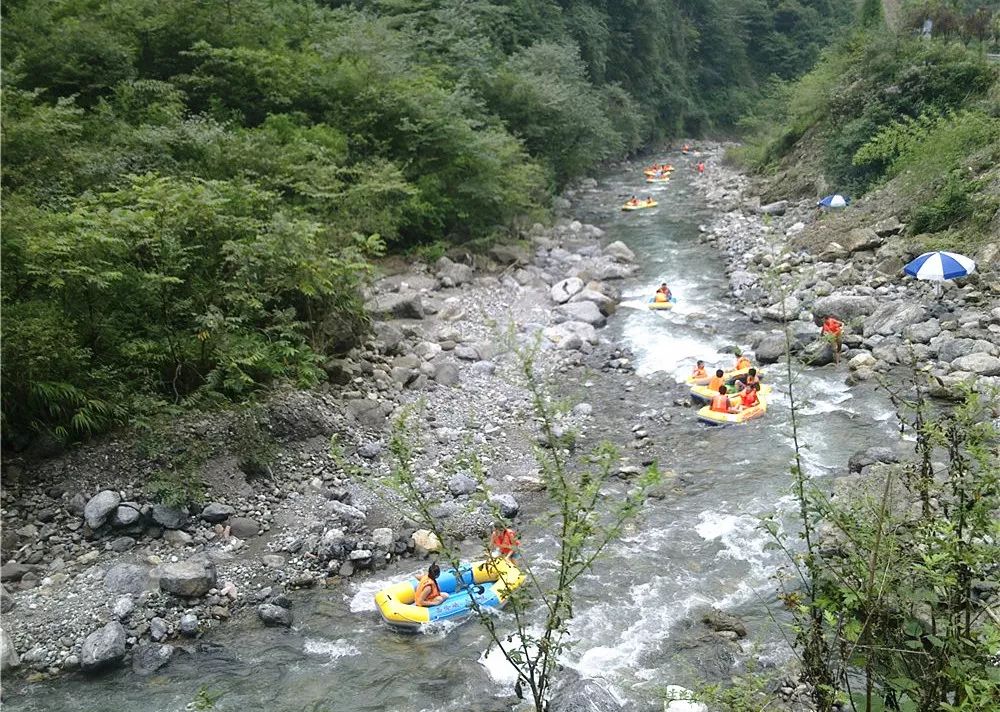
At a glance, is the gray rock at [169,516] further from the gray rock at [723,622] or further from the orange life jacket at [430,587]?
the gray rock at [723,622]

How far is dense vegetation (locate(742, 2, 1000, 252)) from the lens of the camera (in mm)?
15930

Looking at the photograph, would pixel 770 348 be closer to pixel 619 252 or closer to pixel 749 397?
pixel 749 397

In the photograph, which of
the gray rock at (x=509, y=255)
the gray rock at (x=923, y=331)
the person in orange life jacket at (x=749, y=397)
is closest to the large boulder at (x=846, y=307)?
the gray rock at (x=923, y=331)

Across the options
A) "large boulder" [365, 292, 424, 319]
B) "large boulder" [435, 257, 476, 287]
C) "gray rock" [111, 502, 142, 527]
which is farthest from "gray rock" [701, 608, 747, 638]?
"large boulder" [435, 257, 476, 287]

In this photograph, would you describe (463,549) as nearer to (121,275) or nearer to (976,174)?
(121,275)

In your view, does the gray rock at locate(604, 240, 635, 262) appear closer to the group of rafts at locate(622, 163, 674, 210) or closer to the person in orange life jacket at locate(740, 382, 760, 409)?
the group of rafts at locate(622, 163, 674, 210)

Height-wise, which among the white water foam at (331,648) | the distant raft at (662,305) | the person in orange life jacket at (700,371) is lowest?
the distant raft at (662,305)

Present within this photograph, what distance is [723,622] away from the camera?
700 centimetres

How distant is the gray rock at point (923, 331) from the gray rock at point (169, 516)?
11428mm

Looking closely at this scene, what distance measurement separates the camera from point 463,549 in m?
8.53

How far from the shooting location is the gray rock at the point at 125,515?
7.89 m

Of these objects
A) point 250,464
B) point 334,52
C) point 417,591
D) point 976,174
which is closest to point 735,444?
point 417,591

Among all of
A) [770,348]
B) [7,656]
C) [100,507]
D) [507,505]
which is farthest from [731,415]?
[7,656]

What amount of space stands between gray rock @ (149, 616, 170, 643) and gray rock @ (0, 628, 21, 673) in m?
1.08
